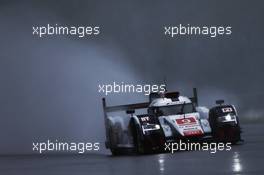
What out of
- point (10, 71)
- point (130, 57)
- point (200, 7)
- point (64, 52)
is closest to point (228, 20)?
point (200, 7)

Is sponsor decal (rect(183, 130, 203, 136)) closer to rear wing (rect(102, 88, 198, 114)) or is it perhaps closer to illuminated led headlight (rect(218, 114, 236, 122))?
illuminated led headlight (rect(218, 114, 236, 122))

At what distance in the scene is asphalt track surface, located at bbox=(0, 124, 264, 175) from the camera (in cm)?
2014

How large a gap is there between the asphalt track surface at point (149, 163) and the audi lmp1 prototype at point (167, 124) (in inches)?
27.2

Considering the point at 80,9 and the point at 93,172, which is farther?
the point at 80,9

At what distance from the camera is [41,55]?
30219 millimetres

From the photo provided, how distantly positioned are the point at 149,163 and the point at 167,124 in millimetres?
5478

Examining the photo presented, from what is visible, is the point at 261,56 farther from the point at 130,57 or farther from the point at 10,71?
the point at 10,71

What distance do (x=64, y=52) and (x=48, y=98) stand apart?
1485 mm

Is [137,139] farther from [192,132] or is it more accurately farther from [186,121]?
[192,132]

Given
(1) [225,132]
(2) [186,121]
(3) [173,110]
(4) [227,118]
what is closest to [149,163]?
(2) [186,121]

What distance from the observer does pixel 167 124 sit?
94.4ft

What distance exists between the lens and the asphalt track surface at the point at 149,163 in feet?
66.1

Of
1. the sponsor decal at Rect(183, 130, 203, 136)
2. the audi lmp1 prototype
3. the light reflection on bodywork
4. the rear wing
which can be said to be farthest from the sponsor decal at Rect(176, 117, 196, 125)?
the light reflection on bodywork

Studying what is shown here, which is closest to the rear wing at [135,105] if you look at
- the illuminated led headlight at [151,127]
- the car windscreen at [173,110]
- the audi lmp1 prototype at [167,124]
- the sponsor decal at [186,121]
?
the audi lmp1 prototype at [167,124]
